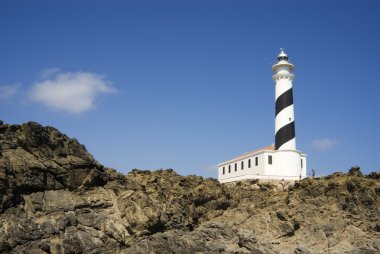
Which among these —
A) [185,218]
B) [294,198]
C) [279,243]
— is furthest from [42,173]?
[294,198]

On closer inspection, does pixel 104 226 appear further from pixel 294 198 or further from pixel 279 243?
pixel 294 198

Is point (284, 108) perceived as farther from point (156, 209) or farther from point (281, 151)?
point (156, 209)

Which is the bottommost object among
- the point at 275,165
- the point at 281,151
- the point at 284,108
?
the point at 275,165

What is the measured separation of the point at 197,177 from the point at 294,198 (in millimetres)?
7470

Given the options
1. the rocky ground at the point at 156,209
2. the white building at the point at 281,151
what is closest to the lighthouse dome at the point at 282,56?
the white building at the point at 281,151

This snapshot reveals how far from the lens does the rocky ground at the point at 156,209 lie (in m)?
24.7

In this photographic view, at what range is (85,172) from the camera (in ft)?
90.9

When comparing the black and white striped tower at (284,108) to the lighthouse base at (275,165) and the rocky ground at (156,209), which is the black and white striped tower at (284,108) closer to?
the lighthouse base at (275,165)

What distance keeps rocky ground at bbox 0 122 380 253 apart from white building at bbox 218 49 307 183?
3.14 m

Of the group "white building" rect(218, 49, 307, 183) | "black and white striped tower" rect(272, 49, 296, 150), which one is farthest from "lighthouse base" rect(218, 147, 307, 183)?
"black and white striped tower" rect(272, 49, 296, 150)

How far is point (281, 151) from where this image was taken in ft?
131

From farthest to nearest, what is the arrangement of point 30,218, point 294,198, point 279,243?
1. point 294,198
2. point 279,243
3. point 30,218

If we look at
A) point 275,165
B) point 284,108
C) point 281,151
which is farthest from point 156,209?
point 284,108

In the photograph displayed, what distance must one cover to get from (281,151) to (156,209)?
15.3 metres
